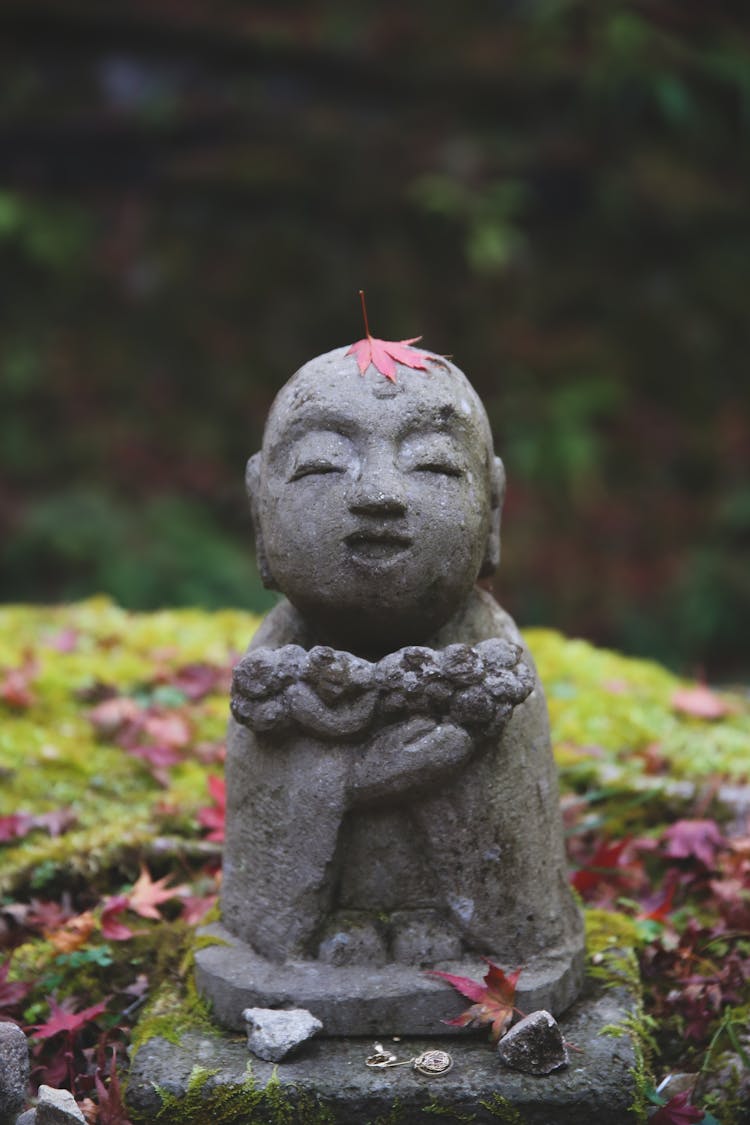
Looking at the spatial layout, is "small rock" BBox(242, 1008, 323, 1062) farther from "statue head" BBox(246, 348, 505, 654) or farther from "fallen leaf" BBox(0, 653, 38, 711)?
"fallen leaf" BBox(0, 653, 38, 711)

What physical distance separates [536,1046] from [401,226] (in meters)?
7.96

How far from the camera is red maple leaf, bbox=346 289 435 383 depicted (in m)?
3.03

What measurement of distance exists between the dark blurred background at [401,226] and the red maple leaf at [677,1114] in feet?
21.2

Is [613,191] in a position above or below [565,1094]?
above

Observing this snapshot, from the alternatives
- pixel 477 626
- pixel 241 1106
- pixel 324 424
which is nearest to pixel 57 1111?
pixel 241 1106

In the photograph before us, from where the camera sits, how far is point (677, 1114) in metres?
2.83

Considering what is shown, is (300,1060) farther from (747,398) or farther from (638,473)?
(747,398)

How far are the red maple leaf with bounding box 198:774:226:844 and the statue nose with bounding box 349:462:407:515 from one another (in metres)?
1.59

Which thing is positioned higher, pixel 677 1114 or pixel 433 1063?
pixel 433 1063

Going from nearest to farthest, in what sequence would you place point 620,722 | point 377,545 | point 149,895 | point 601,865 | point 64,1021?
point 377,545 < point 64,1021 < point 149,895 < point 601,865 < point 620,722

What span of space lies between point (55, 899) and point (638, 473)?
6572 mm

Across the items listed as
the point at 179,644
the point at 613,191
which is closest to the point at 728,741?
the point at 179,644

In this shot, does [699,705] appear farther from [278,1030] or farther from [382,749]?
[278,1030]

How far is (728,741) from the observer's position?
4824mm
